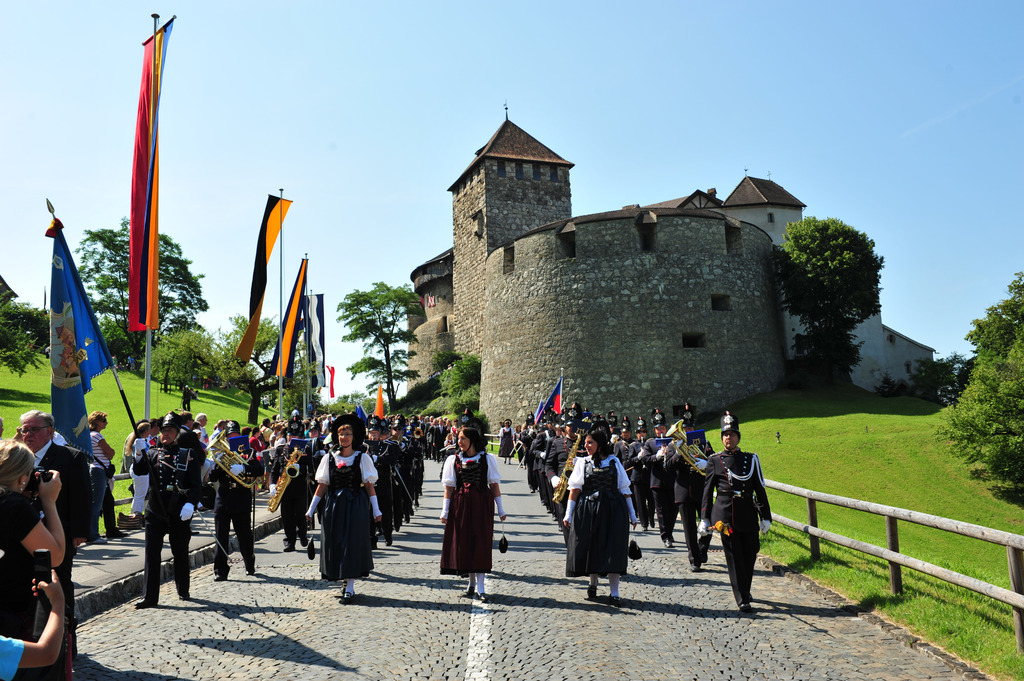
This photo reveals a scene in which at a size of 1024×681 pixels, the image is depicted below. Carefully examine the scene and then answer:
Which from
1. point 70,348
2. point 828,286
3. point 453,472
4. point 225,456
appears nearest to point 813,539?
point 453,472

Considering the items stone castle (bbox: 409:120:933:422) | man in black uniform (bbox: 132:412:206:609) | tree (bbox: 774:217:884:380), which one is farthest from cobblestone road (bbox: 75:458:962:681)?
tree (bbox: 774:217:884:380)

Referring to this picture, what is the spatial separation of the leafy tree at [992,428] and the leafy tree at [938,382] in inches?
802

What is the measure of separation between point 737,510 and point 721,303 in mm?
37620

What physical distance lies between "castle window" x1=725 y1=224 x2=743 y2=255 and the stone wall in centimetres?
17

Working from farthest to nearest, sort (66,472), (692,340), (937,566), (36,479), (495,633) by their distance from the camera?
(692,340) → (937,566) → (495,633) → (66,472) → (36,479)

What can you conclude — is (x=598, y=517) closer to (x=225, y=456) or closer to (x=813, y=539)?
(x=813, y=539)

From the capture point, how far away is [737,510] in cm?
759

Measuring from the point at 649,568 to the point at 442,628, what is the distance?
12.7ft

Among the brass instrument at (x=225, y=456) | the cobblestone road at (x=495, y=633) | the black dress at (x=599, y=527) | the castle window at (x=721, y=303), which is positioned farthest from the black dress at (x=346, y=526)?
the castle window at (x=721, y=303)

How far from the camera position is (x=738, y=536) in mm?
7496

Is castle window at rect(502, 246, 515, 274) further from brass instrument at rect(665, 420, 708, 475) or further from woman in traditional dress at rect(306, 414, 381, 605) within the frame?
woman in traditional dress at rect(306, 414, 381, 605)

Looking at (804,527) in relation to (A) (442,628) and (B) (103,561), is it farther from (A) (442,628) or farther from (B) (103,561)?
(B) (103,561)

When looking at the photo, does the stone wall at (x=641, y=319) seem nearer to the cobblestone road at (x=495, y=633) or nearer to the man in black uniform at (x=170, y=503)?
the cobblestone road at (x=495, y=633)

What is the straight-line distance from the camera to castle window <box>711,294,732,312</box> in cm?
4322
